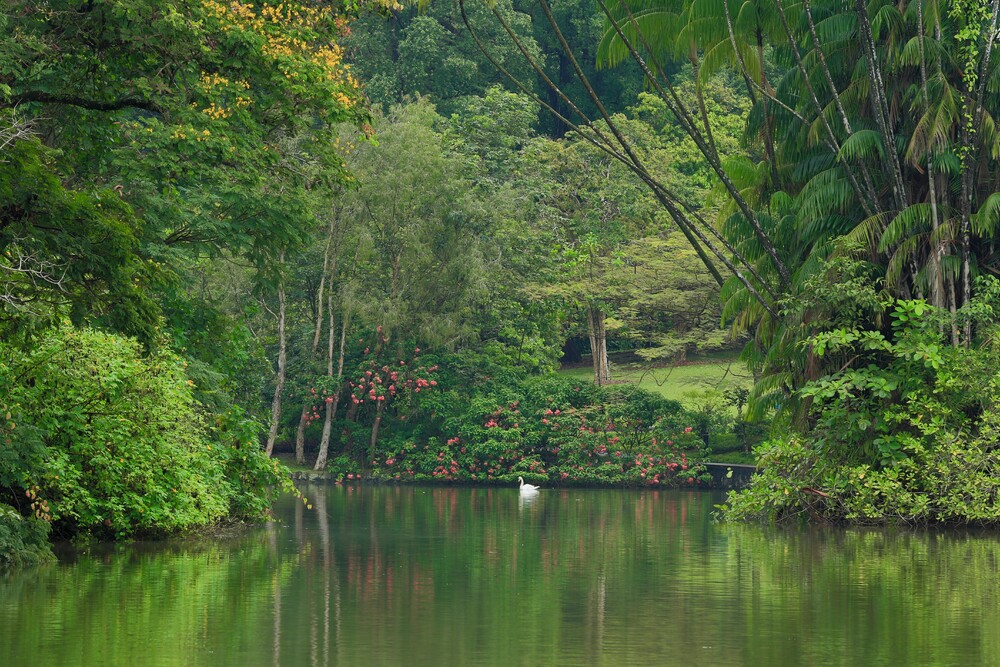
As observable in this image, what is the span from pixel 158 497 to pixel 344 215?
26.1m

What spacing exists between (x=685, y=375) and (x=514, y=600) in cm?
3924

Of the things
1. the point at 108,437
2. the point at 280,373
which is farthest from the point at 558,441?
the point at 108,437

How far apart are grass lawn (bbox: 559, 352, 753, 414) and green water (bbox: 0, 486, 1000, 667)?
2470 centimetres

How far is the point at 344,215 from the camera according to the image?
44688 mm

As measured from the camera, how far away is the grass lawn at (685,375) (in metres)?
47.6

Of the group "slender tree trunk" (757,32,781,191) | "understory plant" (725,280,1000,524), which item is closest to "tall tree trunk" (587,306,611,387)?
"slender tree trunk" (757,32,781,191)

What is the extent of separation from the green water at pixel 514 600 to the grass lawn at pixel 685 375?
24.7m

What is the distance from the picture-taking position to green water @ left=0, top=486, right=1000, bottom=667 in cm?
985

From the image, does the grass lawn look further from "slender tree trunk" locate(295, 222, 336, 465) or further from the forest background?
"slender tree trunk" locate(295, 222, 336, 465)

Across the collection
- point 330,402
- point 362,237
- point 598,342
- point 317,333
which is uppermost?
point 362,237

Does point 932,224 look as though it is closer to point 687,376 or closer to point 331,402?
point 331,402

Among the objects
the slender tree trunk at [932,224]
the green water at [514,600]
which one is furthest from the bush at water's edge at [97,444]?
the slender tree trunk at [932,224]

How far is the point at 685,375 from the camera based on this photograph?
51844 mm

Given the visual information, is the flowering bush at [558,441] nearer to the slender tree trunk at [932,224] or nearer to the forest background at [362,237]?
the forest background at [362,237]
